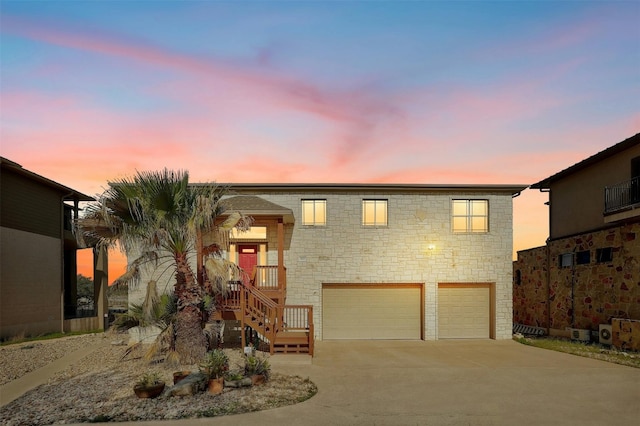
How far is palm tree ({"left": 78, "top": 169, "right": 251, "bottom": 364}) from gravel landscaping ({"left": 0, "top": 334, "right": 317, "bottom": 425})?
3.79 ft

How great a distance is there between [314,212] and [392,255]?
376cm

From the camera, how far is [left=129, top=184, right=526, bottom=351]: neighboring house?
17.7 metres

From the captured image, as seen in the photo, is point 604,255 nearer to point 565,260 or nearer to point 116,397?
point 565,260

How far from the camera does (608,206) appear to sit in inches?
682

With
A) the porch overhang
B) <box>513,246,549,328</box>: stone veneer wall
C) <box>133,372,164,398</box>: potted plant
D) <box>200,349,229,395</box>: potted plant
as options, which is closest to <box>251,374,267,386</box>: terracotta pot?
<box>200,349,229,395</box>: potted plant

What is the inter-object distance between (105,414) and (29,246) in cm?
1471

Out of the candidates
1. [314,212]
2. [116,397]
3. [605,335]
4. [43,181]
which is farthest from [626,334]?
[43,181]

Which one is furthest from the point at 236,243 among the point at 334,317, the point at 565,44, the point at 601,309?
the point at 601,309

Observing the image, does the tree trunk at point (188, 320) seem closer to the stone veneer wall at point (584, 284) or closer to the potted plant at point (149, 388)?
the potted plant at point (149, 388)

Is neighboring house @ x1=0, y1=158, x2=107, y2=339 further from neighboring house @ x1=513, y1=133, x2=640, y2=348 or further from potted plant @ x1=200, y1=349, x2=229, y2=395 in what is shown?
neighboring house @ x1=513, y1=133, x2=640, y2=348

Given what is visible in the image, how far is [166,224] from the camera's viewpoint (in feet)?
39.8

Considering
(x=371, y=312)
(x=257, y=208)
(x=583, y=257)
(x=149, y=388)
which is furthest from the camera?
(x=583, y=257)

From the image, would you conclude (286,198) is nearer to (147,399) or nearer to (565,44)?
(147,399)

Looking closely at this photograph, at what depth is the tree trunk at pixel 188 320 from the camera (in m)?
12.1
